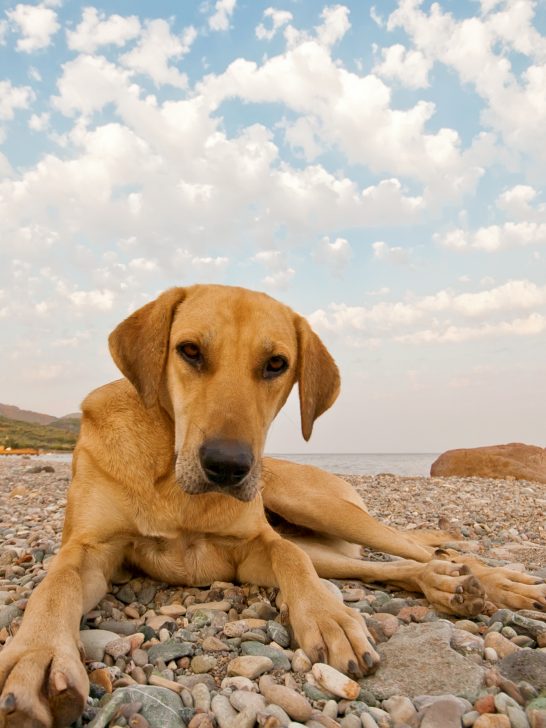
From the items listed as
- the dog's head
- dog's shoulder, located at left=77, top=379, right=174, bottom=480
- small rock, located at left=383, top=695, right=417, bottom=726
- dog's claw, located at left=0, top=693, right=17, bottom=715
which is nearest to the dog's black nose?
the dog's head

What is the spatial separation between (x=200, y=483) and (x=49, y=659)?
4.03 feet

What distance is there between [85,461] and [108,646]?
4.50ft

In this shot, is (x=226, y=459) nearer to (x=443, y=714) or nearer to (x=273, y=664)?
(x=273, y=664)

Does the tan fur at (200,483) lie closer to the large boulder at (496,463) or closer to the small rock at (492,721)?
the small rock at (492,721)

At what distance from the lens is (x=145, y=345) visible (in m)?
4.20

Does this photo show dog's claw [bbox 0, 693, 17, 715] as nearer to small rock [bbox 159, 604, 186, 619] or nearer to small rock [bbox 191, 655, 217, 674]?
small rock [bbox 191, 655, 217, 674]

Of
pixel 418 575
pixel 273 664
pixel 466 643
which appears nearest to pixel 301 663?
pixel 273 664

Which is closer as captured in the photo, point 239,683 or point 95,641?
point 239,683

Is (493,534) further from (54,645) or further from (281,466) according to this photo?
(54,645)

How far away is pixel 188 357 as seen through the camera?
403 cm

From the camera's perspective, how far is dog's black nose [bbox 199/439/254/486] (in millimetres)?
3285

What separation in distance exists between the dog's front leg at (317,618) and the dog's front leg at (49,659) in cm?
111

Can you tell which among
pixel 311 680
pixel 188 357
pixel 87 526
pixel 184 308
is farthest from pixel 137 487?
pixel 311 680

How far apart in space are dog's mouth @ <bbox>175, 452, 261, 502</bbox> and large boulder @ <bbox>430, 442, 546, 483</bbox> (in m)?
15.6
